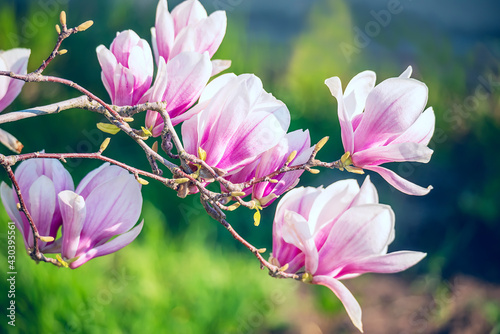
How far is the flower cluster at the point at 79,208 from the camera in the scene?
445 millimetres

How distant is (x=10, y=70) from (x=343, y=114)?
1.03 feet

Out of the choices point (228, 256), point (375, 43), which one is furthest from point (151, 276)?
point (375, 43)

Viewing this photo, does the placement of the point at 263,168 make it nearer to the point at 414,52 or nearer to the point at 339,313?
the point at 339,313

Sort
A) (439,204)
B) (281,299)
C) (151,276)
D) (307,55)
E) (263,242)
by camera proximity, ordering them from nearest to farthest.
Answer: (151,276) → (281,299) → (263,242) → (439,204) → (307,55)

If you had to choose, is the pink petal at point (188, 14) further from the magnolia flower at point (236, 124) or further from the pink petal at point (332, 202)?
the pink petal at point (332, 202)

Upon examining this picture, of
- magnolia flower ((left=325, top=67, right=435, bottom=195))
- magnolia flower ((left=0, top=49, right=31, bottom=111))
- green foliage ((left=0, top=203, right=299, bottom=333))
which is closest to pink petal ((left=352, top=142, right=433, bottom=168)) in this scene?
magnolia flower ((left=325, top=67, right=435, bottom=195))

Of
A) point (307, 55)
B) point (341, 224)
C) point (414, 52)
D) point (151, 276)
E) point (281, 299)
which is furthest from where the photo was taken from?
point (414, 52)

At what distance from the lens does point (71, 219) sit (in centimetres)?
44

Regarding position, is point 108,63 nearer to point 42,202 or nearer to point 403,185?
point 42,202

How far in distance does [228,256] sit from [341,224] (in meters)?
1.26

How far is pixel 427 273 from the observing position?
1860 millimetres

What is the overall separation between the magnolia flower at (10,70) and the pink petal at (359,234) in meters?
0.31

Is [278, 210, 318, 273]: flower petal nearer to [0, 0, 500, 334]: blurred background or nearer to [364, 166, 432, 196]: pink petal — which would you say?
[364, 166, 432, 196]: pink petal

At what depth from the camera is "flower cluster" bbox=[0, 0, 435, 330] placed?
40 centimetres
